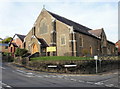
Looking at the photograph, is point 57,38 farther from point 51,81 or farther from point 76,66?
point 51,81

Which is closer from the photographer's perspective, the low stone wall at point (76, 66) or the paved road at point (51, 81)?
the paved road at point (51, 81)

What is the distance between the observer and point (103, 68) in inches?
856

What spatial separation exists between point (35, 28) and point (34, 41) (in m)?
6.12

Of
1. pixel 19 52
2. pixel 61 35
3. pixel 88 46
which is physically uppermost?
pixel 61 35

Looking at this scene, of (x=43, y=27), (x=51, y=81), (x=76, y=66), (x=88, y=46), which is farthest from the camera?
(x=88, y=46)

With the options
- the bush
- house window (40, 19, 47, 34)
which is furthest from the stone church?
the bush

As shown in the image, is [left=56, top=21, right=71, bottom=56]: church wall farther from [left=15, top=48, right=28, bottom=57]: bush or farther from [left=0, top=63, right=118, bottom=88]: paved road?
[left=0, top=63, right=118, bottom=88]: paved road

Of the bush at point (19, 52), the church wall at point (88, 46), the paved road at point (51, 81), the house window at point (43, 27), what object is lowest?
the paved road at point (51, 81)

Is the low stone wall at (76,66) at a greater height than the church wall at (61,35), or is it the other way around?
the church wall at (61,35)

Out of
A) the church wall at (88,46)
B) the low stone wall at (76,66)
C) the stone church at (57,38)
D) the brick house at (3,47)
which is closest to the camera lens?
the low stone wall at (76,66)

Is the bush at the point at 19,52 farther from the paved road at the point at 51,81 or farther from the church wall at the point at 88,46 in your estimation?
the paved road at the point at 51,81

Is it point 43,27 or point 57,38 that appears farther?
point 43,27

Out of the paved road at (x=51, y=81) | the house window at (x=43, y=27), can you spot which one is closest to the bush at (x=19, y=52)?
the house window at (x=43, y=27)

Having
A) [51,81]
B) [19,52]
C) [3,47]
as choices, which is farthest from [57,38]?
[3,47]
